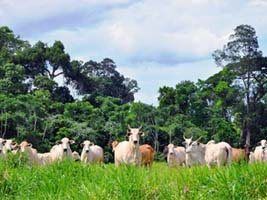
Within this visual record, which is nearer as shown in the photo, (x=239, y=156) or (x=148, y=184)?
(x=148, y=184)

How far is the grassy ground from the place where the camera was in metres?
8.37

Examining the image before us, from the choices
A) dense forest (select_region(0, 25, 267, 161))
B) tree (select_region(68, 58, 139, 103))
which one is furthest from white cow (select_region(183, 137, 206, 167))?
tree (select_region(68, 58, 139, 103))

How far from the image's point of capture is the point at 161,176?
9.32m

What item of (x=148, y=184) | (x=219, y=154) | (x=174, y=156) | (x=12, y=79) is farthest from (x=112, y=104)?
(x=148, y=184)

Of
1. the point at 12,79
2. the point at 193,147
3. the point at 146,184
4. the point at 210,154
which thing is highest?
the point at 12,79

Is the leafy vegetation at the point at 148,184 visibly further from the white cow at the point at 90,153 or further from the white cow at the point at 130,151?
the white cow at the point at 90,153

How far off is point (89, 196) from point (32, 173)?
243cm

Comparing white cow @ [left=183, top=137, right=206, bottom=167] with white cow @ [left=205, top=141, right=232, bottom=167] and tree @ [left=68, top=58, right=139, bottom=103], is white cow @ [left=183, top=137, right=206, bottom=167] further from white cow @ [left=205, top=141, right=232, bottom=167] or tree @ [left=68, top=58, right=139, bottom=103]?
tree @ [left=68, top=58, right=139, bottom=103]

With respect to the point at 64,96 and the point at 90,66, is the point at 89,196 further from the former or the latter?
the point at 90,66

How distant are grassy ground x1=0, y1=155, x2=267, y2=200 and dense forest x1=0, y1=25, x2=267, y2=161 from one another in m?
25.6

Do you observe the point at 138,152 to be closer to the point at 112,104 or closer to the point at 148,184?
the point at 148,184

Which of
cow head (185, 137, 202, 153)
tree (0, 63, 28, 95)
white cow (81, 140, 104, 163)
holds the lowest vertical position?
white cow (81, 140, 104, 163)

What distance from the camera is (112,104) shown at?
44094 mm

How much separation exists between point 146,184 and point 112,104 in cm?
3519
